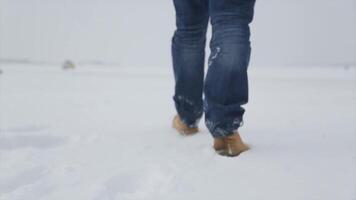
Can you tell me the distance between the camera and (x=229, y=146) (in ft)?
4.26

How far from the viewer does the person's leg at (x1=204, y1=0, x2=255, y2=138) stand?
1242mm

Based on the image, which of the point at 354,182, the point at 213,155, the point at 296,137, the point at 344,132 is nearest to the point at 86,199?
the point at 213,155

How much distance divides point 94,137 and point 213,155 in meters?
0.55

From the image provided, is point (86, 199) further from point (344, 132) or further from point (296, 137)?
point (344, 132)

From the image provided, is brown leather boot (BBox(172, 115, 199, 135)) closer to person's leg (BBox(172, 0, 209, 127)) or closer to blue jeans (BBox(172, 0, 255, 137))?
person's leg (BBox(172, 0, 209, 127))

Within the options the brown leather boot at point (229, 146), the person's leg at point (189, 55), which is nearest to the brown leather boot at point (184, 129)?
the person's leg at point (189, 55)

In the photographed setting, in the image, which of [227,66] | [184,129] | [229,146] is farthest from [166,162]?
[184,129]

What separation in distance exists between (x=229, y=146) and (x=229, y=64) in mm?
256

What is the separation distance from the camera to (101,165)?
4.05 ft

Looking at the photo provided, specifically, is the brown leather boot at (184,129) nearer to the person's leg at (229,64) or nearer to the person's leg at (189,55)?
the person's leg at (189,55)

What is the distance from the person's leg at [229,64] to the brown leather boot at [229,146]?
21mm

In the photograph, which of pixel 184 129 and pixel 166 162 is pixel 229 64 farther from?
pixel 184 129

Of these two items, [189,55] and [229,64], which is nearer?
[229,64]

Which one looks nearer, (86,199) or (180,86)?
(86,199)
